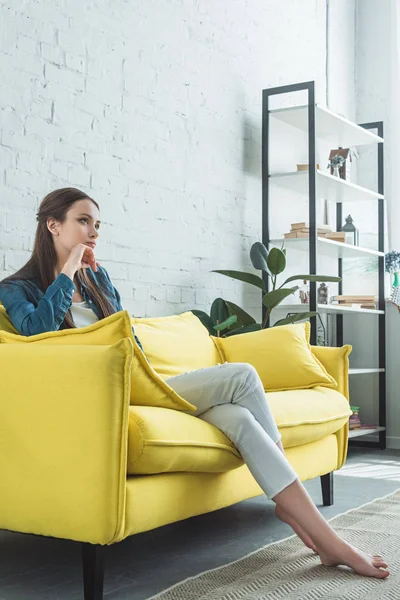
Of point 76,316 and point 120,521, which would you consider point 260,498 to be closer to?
point 76,316

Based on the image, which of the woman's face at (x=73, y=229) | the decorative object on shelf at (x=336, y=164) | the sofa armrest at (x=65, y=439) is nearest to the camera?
the sofa armrest at (x=65, y=439)

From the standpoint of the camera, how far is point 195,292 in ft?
13.1

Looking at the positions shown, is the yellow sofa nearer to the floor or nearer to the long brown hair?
the floor

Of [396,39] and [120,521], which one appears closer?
[120,521]

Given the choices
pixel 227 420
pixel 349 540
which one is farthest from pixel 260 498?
pixel 227 420

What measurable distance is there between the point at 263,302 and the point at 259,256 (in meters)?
0.25

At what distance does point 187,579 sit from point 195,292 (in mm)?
2083

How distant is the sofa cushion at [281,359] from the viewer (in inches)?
123

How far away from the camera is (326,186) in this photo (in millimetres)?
4637

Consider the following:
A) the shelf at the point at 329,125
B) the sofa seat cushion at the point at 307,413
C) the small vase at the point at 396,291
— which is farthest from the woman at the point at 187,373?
the small vase at the point at 396,291

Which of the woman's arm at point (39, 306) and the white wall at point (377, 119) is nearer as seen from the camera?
the woman's arm at point (39, 306)

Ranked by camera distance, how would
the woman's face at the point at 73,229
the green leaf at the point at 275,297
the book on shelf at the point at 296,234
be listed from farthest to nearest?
the book on shelf at the point at 296,234
the green leaf at the point at 275,297
the woman's face at the point at 73,229

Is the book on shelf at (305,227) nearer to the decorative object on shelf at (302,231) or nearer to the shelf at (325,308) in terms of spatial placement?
the decorative object on shelf at (302,231)

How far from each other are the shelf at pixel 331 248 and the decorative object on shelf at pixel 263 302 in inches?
9.3
